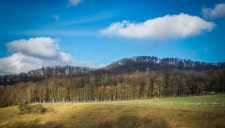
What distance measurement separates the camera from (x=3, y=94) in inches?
6639

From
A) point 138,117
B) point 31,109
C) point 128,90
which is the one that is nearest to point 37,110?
point 31,109

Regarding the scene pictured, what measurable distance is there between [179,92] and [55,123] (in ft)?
288

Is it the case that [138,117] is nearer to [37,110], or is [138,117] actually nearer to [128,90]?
[37,110]

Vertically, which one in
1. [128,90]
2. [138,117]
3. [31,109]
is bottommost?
[31,109]

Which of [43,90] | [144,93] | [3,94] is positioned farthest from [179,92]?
[3,94]

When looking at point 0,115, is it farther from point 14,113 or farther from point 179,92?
point 179,92

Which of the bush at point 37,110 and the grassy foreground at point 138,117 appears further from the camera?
the bush at point 37,110

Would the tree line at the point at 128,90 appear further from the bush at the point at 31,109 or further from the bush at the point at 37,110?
the bush at the point at 37,110

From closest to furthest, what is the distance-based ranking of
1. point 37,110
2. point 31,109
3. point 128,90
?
point 37,110 → point 31,109 → point 128,90

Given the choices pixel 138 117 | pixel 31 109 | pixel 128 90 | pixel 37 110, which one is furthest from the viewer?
pixel 128 90

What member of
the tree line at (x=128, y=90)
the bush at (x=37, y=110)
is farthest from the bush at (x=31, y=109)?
the tree line at (x=128, y=90)

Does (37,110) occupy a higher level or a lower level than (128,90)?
lower

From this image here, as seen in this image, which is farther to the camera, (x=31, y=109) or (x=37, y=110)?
(x=31, y=109)

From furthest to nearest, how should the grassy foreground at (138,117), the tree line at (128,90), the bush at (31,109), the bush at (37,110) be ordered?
the tree line at (128,90) → the bush at (31,109) → the bush at (37,110) → the grassy foreground at (138,117)
